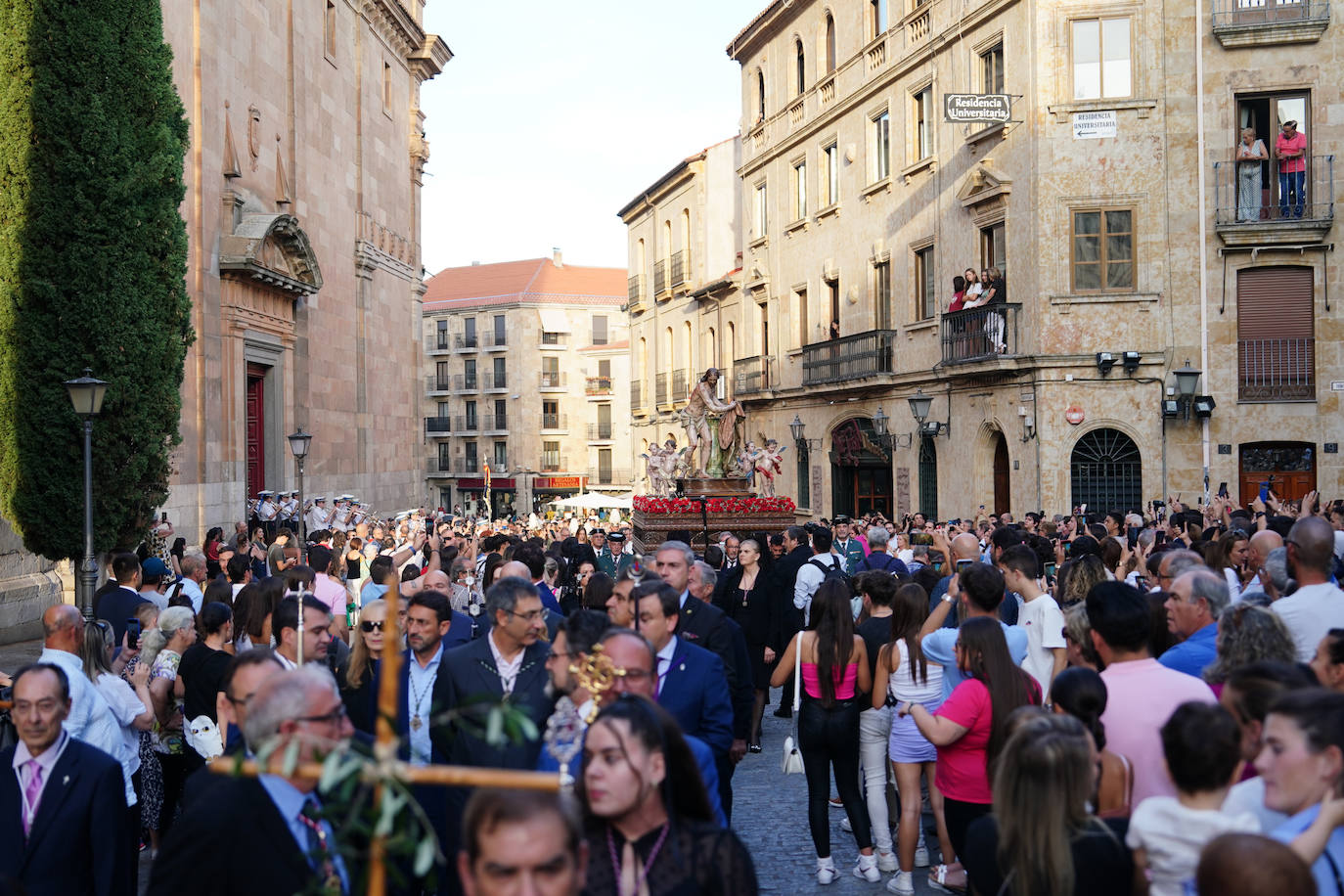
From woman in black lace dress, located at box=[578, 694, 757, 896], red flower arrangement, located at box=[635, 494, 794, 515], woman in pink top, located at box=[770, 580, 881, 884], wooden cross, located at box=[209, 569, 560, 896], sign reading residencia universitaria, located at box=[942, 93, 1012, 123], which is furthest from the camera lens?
sign reading residencia universitaria, located at box=[942, 93, 1012, 123]

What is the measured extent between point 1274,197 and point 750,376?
1863cm

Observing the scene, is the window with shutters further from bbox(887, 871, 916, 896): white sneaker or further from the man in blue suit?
the man in blue suit

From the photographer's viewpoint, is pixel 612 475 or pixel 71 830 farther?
pixel 612 475

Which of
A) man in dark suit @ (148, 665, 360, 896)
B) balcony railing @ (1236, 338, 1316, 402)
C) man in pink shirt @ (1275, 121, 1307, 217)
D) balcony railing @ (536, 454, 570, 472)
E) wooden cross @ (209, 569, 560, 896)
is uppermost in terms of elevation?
man in pink shirt @ (1275, 121, 1307, 217)

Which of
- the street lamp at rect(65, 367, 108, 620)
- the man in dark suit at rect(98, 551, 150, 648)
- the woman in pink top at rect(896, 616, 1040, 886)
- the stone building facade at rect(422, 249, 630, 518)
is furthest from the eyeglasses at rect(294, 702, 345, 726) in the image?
the stone building facade at rect(422, 249, 630, 518)

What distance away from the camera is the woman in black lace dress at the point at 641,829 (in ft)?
10.3

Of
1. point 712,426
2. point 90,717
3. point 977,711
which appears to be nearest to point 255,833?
point 90,717

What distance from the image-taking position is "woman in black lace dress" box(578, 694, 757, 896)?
10.3ft

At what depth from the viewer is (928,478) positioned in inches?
1075

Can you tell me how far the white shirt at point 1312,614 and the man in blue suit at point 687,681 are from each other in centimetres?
267

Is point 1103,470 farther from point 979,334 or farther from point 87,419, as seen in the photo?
point 87,419

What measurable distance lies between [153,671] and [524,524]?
1917 cm

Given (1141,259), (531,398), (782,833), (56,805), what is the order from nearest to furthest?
1. (56,805)
2. (782,833)
3. (1141,259)
4. (531,398)

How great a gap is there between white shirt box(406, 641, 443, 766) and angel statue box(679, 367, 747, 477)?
17258 millimetres
